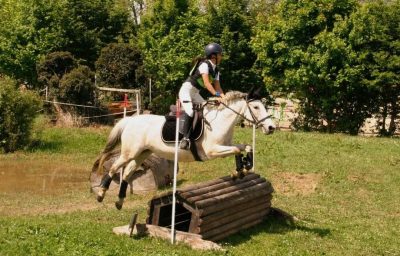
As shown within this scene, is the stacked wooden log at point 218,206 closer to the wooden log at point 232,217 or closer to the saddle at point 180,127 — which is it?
the wooden log at point 232,217

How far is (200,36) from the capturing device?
112 ft

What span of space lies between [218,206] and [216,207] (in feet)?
0.21

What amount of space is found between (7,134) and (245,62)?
15.3m

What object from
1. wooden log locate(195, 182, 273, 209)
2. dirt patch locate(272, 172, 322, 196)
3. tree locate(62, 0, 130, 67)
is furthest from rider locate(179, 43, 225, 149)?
tree locate(62, 0, 130, 67)

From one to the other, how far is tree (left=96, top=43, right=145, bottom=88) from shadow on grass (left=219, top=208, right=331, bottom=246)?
2320 cm

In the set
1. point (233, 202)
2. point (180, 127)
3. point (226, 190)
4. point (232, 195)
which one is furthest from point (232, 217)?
point (180, 127)

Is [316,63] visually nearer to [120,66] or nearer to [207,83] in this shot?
[120,66]

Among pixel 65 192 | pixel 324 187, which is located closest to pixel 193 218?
pixel 324 187

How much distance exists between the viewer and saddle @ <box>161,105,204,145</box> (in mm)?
10734

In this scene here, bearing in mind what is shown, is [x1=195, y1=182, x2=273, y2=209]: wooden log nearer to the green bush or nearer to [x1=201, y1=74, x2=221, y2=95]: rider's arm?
[x1=201, y1=74, x2=221, y2=95]: rider's arm

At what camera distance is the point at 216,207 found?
35.0 ft

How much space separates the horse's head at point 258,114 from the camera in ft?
34.0

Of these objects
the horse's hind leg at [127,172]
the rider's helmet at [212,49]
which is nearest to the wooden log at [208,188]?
the horse's hind leg at [127,172]

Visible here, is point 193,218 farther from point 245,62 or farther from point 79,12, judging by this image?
point 79,12
